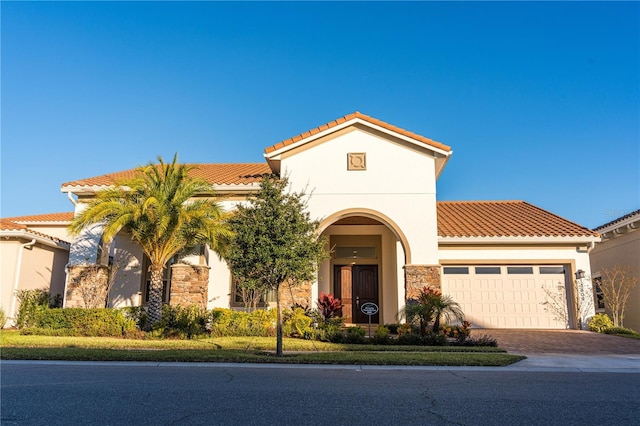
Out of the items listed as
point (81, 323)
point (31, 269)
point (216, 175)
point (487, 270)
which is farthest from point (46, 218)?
point (487, 270)

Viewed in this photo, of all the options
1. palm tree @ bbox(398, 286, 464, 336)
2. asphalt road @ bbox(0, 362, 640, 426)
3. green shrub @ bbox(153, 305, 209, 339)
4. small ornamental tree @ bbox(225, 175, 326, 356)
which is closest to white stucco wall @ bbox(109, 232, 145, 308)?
green shrub @ bbox(153, 305, 209, 339)

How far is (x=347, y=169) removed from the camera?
1642 centimetres

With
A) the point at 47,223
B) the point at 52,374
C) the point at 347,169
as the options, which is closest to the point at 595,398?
the point at 52,374

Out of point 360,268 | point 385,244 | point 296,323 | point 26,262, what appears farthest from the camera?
point 360,268

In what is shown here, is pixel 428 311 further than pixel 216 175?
No

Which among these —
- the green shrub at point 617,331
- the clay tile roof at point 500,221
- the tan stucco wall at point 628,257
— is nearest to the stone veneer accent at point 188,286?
the clay tile roof at point 500,221

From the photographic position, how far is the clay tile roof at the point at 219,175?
57.3ft

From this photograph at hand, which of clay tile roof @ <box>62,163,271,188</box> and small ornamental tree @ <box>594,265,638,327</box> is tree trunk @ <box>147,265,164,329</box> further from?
small ornamental tree @ <box>594,265,638,327</box>

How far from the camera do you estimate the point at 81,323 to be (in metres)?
14.6

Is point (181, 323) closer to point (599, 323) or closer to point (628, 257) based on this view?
point (599, 323)

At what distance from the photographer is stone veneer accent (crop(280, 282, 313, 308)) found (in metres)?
15.6

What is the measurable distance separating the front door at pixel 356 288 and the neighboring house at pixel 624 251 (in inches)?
374

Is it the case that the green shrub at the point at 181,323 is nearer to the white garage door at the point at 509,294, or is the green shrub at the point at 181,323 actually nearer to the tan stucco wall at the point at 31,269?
the tan stucco wall at the point at 31,269

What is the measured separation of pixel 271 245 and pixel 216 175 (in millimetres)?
9854
